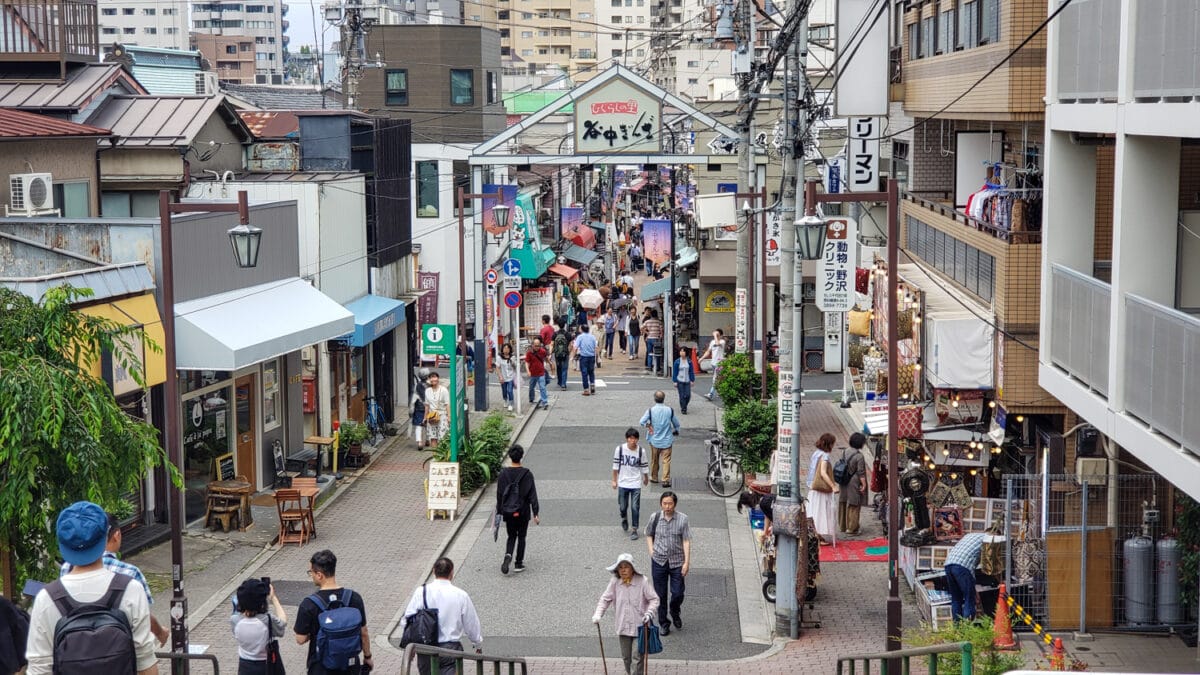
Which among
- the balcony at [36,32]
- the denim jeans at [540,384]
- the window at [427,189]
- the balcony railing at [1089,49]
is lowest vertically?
the denim jeans at [540,384]

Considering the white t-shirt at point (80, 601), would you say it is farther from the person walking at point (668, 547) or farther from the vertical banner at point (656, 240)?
the vertical banner at point (656, 240)

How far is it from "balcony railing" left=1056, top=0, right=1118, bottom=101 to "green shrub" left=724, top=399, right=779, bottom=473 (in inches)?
395

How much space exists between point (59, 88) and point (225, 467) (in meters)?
8.59

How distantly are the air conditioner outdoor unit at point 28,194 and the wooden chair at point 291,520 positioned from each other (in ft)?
19.3

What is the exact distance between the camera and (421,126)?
52.1 m

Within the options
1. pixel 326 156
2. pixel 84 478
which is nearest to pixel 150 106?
pixel 326 156

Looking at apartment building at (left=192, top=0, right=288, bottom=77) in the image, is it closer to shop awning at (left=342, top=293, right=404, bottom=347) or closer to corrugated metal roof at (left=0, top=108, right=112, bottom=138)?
shop awning at (left=342, top=293, right=404, bottom=347)

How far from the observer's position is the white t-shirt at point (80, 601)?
6641 mm

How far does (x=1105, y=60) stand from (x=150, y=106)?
18228mm

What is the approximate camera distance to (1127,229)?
12922mm

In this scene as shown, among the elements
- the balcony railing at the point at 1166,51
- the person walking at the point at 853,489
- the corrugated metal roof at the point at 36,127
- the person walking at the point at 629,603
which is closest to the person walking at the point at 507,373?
the corrugated metal roof at the point at 36,127

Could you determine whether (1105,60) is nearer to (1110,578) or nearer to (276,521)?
(1110,578)

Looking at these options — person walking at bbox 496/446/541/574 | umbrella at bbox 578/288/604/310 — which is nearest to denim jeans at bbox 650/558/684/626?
person walking at bbox 496/446/541/574

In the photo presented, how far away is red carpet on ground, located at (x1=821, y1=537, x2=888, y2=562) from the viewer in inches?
760
